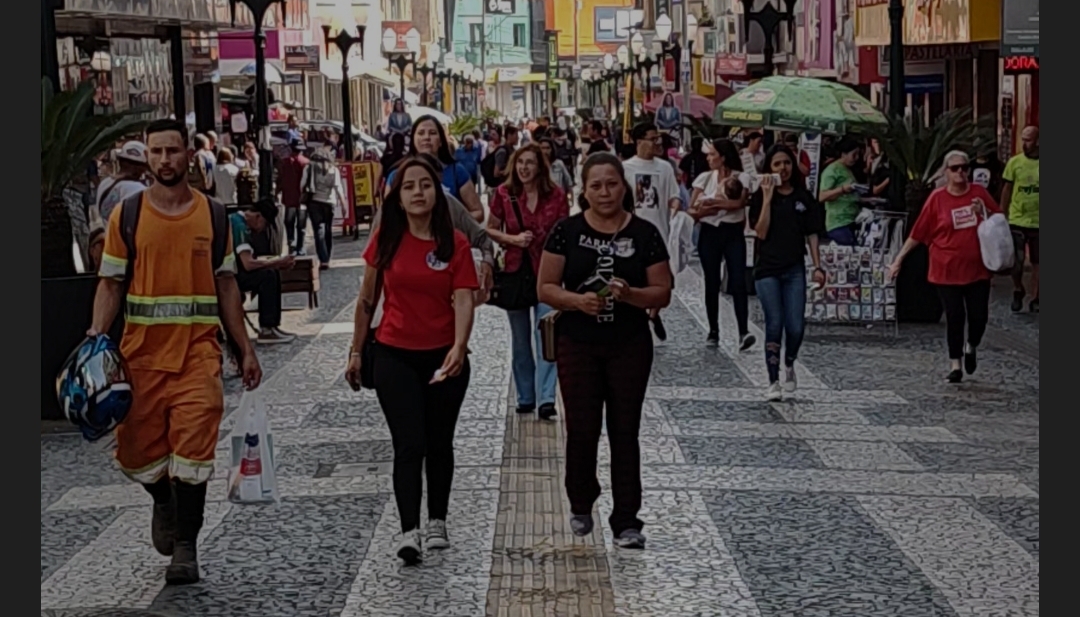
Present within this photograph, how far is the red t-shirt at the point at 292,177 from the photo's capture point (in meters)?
26.6

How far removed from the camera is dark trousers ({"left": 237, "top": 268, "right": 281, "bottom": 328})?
1698 centimetres

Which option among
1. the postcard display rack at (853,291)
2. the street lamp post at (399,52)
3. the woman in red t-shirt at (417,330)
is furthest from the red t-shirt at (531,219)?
the street lamp post at (399,52)

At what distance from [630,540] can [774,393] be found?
192 inches

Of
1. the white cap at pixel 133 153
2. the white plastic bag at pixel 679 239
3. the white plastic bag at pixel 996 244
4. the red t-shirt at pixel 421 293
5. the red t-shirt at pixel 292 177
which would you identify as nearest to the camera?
the red t-shirt at pixel 421 293

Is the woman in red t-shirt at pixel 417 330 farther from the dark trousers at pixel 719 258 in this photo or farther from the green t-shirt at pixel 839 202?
the green t-shirt at pixel 839 202

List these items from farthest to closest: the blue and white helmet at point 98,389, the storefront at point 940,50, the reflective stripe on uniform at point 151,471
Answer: the storefront at point 940,50, the reflective stripe on uniform at point 151,471, the blue and white helmet at point 98,389

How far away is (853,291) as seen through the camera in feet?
57.5

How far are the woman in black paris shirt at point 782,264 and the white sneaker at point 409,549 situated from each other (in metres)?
5.36

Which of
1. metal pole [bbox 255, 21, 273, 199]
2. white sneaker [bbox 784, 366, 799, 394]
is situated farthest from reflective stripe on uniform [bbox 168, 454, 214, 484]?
metal pole [bbox 255, 21, 273, 199]

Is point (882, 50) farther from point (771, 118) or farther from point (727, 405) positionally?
point (727, 405)

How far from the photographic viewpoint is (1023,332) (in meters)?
17.2

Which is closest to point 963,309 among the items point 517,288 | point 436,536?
point 517,288

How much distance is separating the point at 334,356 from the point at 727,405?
435 cm

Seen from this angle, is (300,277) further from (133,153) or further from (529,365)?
(529,365)
